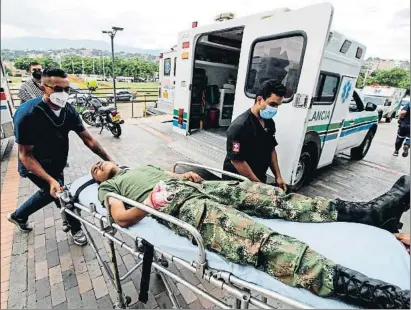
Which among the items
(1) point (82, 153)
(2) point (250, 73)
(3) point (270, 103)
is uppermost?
(2) point (250, 73)

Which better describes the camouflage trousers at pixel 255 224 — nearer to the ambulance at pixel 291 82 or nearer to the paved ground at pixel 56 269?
the paved ground at pixel 56 269

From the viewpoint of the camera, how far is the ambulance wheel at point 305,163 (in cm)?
362

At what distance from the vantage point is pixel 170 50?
25.6ft

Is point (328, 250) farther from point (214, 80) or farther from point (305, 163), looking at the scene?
point (214, 80)

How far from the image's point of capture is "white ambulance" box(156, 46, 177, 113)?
7.70 m

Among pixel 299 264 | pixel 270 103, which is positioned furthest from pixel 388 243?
pixel 270 103

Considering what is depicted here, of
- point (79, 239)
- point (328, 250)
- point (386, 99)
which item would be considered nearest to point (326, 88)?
point (328, 250)

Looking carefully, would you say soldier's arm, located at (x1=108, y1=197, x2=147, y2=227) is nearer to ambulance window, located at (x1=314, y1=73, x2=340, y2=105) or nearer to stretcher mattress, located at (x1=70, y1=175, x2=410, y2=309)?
stretcher mattress, located at (x1=70, y1=175, x2=410, y2=309)

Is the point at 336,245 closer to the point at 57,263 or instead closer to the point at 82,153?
the point at 57,263

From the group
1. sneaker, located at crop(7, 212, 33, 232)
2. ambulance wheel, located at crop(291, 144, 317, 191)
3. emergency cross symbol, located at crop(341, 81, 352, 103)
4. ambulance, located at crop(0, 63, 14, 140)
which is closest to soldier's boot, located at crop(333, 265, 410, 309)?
ambulance wheel, located at crop(291, 144, 317, 191)

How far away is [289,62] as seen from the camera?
9.92 ft

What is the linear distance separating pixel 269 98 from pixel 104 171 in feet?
5.83

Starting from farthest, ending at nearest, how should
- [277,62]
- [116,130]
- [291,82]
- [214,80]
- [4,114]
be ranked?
[116,130]
[214,80]
[4,114]
[277,62]
[291,82]

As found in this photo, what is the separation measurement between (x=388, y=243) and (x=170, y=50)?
307 inches
